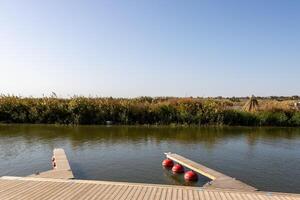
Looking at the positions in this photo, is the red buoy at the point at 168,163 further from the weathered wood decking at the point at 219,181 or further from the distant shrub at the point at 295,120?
the distant shrub at the point at 295,120

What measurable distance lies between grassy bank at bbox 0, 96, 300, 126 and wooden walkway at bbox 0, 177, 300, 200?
21.1m

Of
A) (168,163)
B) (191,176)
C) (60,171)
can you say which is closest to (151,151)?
(168,163)

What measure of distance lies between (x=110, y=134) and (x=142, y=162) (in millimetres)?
9546

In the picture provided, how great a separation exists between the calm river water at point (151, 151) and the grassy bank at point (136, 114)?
2635 mm

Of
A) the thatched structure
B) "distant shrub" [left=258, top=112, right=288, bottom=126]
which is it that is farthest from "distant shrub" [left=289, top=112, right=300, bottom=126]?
the thatched structure

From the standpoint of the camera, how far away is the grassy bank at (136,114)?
32.5 meters

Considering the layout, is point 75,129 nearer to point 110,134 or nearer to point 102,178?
point 110,134

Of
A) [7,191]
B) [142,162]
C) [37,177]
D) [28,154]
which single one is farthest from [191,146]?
[7,191]

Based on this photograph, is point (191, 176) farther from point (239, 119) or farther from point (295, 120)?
point (295, 120)

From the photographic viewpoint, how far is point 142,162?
1638cm

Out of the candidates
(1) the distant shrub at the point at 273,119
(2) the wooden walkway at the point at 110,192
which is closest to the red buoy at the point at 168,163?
(2) the wooden walkway at the point at 110,192

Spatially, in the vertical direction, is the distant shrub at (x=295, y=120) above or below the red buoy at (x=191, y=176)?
above

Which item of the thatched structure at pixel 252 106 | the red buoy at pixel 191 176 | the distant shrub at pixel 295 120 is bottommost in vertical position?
the red buoy at pixel 191 176

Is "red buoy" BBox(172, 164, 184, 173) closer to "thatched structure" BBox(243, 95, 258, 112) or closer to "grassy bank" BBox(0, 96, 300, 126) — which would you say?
"grassy bank" BBox(0, 96, 300, 126)
